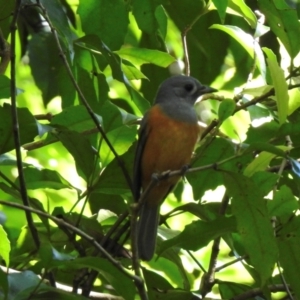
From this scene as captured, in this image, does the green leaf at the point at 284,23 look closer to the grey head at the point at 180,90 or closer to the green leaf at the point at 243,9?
the green leaf at the point at 243,9

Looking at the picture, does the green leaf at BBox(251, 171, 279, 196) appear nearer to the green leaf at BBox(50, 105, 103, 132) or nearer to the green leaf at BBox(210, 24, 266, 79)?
the green leaf at BBox(210, 24, 266, 79)

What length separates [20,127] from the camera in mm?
2746

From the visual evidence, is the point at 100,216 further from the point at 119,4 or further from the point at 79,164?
the point at 119,4

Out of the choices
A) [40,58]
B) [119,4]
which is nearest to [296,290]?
[119,4]

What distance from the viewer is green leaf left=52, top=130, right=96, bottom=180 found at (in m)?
2.92

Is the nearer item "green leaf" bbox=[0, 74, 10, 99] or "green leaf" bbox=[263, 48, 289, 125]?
"green leaf" bbox=[263, 48, 289, 125]

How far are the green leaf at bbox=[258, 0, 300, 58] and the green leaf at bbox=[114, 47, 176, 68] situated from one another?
0.48 m

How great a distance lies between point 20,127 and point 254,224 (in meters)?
0.92

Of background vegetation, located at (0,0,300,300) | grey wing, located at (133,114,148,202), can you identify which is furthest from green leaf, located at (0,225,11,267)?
grey wing, located at (133,114,148,202)

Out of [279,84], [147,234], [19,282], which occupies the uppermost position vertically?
[279,84]

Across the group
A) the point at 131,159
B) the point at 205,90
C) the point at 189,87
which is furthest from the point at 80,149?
the point at 189,87

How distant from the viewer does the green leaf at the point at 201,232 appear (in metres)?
2.62

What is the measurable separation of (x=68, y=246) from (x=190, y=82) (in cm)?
132

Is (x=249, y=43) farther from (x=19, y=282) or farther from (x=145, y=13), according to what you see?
(x=19, y=282)
